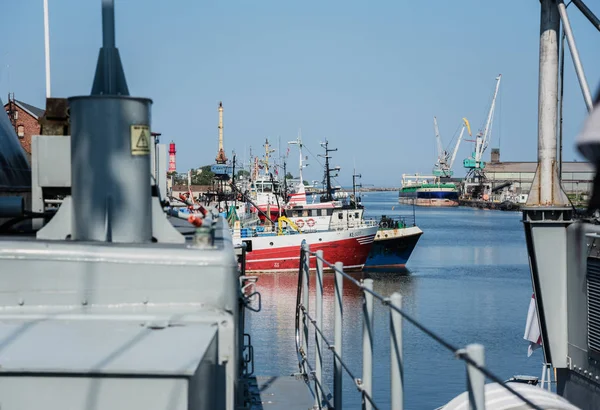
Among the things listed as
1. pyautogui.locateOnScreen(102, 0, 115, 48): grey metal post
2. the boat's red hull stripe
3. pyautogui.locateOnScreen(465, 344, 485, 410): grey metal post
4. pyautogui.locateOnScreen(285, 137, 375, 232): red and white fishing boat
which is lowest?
the boat's red hull stripe

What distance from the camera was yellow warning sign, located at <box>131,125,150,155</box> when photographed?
3949 mm

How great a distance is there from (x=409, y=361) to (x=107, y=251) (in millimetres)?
19097

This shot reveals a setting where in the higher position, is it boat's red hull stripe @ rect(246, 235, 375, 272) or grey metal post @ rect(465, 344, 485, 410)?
grey metal post @ rect(465, 344, 485, 410)

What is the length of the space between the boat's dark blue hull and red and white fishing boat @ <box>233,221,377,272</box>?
376 cm

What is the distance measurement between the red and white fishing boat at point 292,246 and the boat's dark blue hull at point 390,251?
3757 mm

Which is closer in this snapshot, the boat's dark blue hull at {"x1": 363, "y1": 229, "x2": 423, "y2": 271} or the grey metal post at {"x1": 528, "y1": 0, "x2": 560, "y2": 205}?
the grey metal post at {"x1": 528, "y1": 0, "x2": 560, "y2": 205}

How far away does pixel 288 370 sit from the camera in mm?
20641

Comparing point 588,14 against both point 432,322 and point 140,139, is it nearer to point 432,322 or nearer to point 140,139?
point 140,139

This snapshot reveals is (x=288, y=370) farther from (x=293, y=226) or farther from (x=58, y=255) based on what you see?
(x=293, y=226)

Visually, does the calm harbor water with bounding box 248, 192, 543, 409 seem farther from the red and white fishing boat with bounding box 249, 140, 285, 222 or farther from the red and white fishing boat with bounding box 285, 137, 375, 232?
the red and white fishing boat with bounding box 249, 140, 285, 222

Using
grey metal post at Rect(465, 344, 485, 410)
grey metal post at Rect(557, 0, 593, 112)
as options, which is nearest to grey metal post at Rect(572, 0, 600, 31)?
grey metal post at Rect(557, 0, 593, 112)

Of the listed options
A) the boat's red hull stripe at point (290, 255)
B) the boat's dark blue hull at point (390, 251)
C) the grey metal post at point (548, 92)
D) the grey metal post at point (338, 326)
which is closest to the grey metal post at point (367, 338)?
the grey metal post at point (338, 326)

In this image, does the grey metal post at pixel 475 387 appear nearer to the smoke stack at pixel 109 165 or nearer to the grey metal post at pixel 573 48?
the smoke stack at pixel 109 165

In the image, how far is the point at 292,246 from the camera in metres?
44.8
